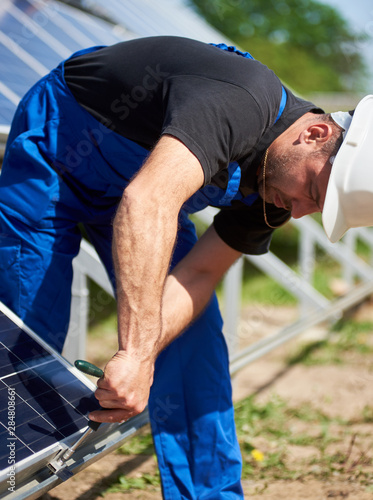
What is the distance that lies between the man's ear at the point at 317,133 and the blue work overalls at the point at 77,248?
238mm

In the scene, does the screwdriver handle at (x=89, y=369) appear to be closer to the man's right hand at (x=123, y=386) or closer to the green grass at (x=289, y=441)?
the man's right hand at (x=123, y=386)

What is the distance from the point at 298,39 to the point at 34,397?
117ft

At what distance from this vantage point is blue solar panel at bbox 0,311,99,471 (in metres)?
1.46

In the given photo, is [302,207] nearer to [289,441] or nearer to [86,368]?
[86,368]

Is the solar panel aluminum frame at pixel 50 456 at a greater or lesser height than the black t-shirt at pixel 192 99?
lesser

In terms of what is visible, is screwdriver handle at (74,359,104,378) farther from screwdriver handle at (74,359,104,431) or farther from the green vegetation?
the green vegetation

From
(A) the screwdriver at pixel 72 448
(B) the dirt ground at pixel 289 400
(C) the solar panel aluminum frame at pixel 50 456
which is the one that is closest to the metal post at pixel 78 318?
(B) the dirt ground at pixel 289 400

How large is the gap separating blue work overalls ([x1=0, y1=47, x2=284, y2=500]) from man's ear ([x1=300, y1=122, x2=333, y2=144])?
0.24m

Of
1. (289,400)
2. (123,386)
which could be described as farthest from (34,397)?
(289,400)

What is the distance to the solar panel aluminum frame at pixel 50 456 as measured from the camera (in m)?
1.40

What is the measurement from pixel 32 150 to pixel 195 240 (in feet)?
2.53

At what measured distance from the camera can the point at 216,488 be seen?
2.07 metres

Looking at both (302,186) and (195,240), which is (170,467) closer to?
(195,240)

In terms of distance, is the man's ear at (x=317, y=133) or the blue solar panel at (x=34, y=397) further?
the man's ear at (x=317, y=133)
